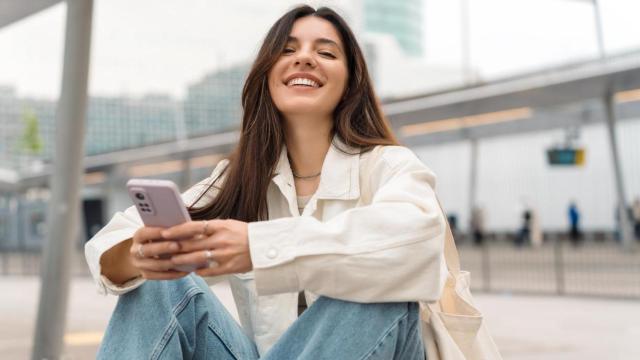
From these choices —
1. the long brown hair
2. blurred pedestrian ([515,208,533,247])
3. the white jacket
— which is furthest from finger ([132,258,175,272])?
blurred pedestrian ([515,208,533,247])

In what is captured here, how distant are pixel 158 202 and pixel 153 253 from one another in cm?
16

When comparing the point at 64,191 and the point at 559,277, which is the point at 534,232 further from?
the point at 64,191

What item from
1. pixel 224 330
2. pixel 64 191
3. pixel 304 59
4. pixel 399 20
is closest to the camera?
pixel 224 330

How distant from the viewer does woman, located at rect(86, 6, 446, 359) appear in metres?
1.73

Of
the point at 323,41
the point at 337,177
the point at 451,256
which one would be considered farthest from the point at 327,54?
the point at 451,256

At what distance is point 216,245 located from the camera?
1.80 metres

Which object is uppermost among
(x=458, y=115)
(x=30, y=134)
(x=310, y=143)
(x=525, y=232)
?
(x=30, y=134)

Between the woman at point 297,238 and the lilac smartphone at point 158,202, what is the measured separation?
0.03 meters

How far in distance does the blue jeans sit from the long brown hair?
320mm

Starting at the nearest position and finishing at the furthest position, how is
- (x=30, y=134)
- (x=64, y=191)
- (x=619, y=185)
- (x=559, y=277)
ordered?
(x=64, y=191), (x=559, y=277), (x=619, y=185), (x=30, y=134)

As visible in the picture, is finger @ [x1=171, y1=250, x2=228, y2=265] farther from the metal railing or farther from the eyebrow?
the metal railing

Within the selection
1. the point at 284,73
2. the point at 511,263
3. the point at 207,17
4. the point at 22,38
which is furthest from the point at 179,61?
the point at 284,73

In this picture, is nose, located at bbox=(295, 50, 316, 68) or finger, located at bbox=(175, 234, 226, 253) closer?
finger, located at bbox=(175, 234, 226, 253)

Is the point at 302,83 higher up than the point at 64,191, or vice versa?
the point at 302,83
